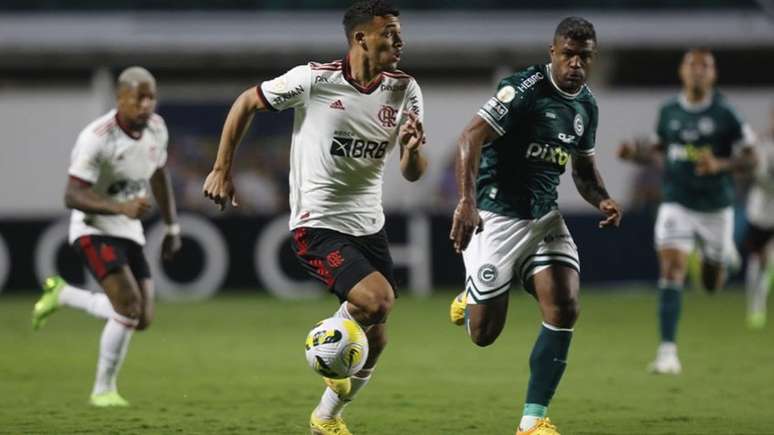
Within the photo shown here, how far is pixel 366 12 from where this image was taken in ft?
24.9

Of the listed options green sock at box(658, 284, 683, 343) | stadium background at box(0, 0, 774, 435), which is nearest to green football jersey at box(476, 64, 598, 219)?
stadium background at box(0, 0, 774, 435)

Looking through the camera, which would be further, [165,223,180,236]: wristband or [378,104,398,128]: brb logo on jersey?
[165,223,180,236]: wristband

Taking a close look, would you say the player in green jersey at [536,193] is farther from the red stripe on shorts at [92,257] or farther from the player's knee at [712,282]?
the player's knee at [712,282]

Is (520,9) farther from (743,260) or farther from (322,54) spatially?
(743,260)

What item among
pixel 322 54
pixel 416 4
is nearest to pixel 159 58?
pixel 322 54

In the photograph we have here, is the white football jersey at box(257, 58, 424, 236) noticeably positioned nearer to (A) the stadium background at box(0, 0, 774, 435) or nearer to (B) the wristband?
(A) the stadium background at box(0, 0, 774, 435)

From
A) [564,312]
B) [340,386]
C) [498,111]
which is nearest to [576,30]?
[498,111]

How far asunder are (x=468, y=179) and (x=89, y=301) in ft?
13.5

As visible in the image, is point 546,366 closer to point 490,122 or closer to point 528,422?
point 528,422

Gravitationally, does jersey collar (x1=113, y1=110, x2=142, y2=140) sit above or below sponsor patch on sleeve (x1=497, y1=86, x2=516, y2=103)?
below

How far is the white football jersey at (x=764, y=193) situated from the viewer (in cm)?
1628

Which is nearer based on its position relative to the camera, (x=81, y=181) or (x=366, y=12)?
(x=366, y=12)

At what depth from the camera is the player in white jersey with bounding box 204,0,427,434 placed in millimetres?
7535

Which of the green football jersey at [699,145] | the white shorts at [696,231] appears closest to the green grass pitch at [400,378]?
the white shorts at [696,231]
